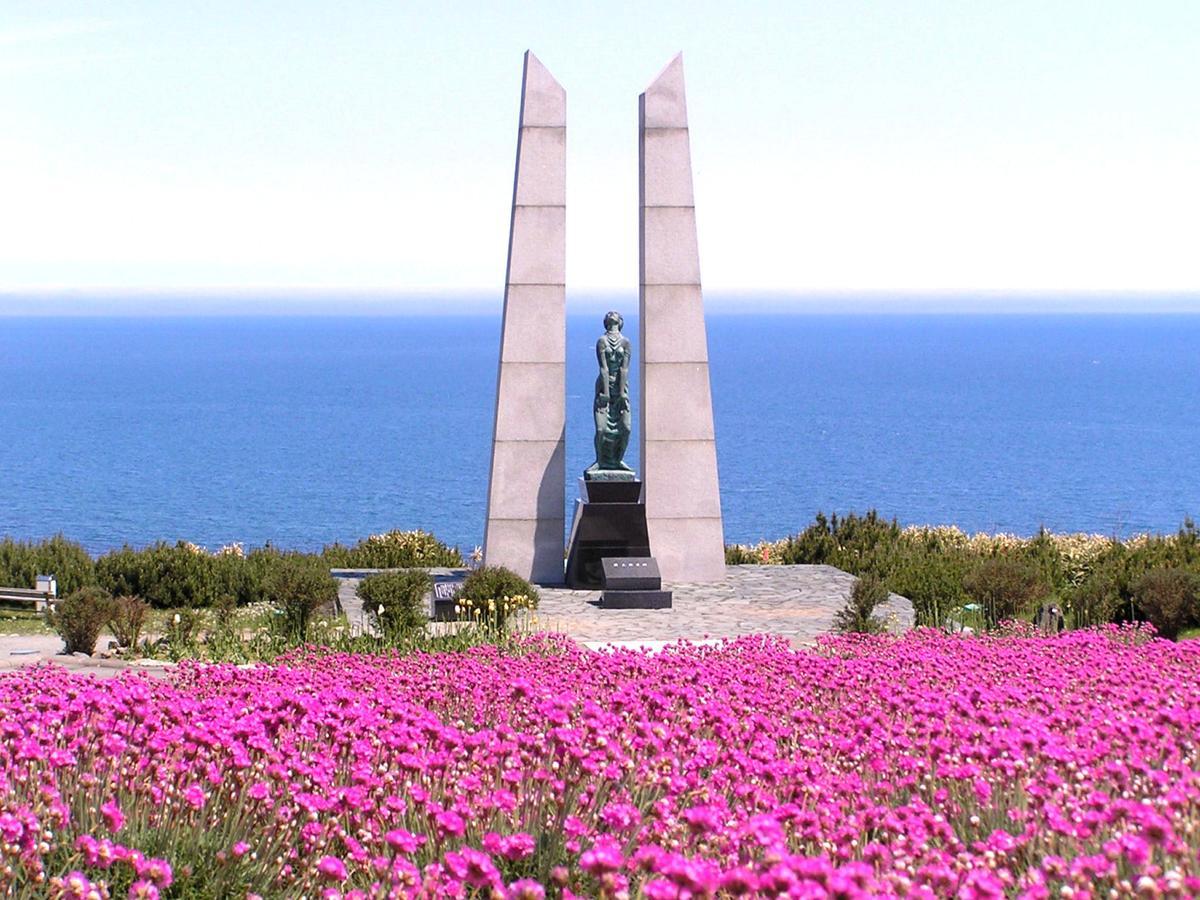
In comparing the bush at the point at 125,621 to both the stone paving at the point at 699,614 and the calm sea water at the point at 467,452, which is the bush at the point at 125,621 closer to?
the stone paving at the point at 699,614

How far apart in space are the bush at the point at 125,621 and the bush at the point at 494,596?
134 inches

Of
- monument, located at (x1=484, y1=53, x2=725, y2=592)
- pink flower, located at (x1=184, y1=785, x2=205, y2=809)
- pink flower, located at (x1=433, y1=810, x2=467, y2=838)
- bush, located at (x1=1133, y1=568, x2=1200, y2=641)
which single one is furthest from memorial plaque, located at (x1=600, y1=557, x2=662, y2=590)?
pink flower, located at (x1=433, y1=810, x2=467, y2=838)

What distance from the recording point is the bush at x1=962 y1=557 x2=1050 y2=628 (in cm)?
1614

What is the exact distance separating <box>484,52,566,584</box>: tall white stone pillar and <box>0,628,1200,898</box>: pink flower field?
1318 centimetres

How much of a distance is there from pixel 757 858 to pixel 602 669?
13.5 ft

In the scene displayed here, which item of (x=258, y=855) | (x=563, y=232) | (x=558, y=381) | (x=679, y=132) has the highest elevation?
(x=679, y=132)

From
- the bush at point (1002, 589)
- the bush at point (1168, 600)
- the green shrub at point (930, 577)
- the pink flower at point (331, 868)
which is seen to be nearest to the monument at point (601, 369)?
the green shrub at point (930, 577)

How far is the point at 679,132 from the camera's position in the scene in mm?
20953

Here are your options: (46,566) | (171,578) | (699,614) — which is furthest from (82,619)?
(46,566)

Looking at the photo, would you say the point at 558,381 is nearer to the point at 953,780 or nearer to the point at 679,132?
the point at 679,132

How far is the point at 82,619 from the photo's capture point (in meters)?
14.8

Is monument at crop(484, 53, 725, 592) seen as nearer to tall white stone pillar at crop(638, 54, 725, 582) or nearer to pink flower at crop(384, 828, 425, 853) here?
tall white stone pillar at crop(638, 54, 725, 582)

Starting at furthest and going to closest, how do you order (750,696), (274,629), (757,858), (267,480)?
(267,480) → (274,629) → (750,696) → (757,858)

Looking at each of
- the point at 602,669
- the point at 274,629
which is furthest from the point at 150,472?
the point at 602,669
